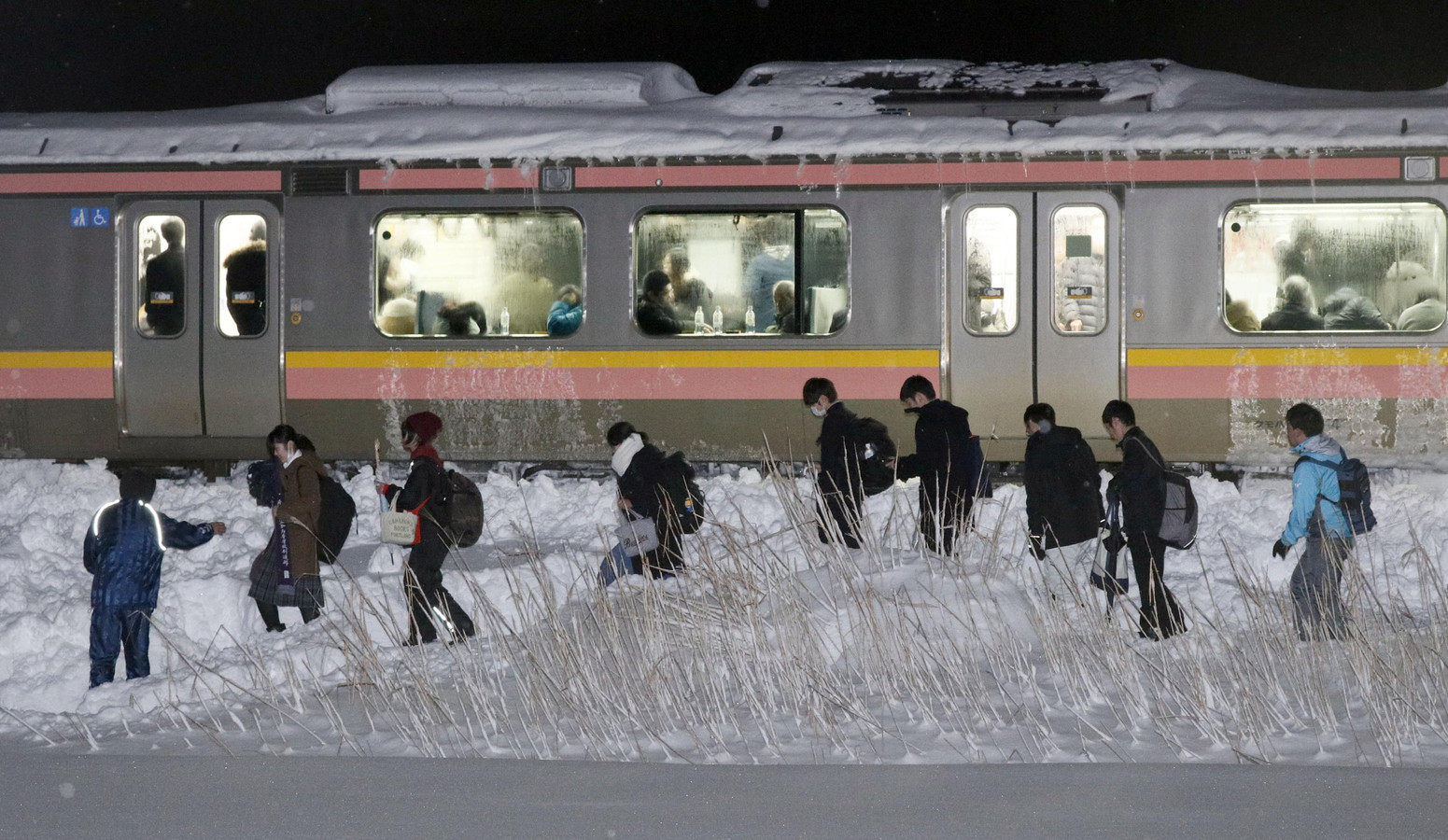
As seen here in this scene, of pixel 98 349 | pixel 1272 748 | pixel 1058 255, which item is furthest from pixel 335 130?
pixel 1272 748

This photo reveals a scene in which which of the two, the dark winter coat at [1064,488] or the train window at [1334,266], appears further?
the train window at [1334,266]

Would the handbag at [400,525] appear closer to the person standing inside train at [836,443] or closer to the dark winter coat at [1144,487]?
the person standing inside train at [836,443]

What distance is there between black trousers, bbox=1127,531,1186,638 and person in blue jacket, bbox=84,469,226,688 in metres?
4.54

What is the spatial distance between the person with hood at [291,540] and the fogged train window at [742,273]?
3443 mm

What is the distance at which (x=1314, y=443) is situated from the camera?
24.0 ft

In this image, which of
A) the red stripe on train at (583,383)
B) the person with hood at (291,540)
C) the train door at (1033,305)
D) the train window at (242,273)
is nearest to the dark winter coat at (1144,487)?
the train door at (1033,305)

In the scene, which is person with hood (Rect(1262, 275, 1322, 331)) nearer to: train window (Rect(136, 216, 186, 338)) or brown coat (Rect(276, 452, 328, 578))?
brown coat (Rect(276, 452, 328, 578))

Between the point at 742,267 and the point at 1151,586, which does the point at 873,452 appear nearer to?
the point at 1151,586

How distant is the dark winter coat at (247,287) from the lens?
11.4m

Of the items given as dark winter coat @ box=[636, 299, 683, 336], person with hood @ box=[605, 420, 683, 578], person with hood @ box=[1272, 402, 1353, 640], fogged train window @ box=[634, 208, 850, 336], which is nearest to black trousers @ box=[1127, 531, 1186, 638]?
person with hood @ box=[1272, 402, 1353, 640]

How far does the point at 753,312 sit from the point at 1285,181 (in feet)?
12.3

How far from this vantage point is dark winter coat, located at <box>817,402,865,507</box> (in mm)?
9016

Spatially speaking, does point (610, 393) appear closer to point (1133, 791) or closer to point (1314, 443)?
point (1314, 443)

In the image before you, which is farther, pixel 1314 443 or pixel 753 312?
pixel 753 312
